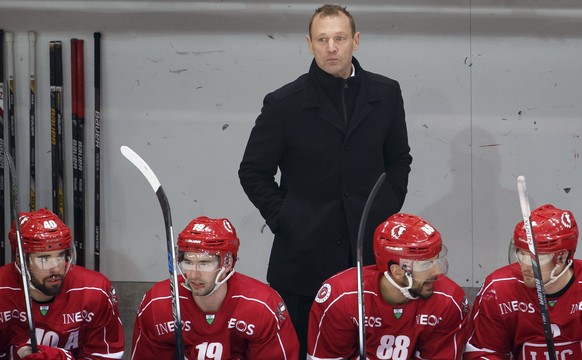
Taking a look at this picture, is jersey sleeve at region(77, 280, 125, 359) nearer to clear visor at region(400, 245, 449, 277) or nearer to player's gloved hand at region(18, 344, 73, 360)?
player's gloved hand at region(18, 344, 73, 360)

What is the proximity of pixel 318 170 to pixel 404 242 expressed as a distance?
1.45ft

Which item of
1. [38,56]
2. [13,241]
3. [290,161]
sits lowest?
[13,241]

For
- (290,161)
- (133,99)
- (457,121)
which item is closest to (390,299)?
(290,161)

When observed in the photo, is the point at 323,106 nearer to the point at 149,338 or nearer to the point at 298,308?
the point at 298,308

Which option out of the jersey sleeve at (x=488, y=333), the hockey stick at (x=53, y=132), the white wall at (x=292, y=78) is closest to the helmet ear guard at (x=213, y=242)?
the jersey sleeve at (x=488, y=333)

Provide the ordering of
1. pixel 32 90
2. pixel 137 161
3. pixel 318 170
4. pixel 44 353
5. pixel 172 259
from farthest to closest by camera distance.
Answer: pixel 32 90, pixel 318 170, pixel 44 353, pixel 172 259, pixel 137 161

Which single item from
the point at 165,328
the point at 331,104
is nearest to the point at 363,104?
the point at 331,104

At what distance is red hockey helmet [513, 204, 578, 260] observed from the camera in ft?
11.8

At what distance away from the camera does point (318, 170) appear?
150 inches

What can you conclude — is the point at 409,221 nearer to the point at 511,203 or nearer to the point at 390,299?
the point at 390,299

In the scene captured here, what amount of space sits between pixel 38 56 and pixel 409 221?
2056 mm

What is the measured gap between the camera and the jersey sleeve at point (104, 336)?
3805mm

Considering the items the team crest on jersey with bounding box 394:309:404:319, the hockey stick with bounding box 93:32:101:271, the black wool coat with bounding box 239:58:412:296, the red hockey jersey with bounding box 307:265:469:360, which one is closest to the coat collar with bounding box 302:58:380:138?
the black wool coat with bounding box 239:58:412:296

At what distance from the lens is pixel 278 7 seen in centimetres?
487
